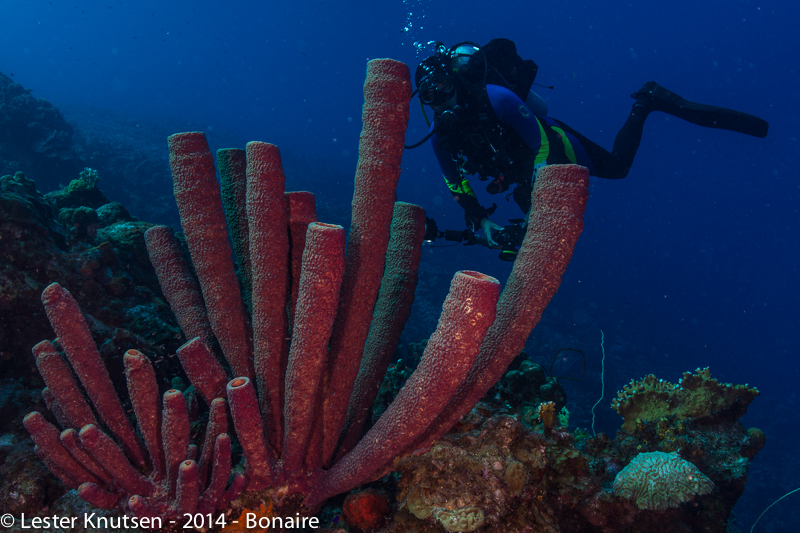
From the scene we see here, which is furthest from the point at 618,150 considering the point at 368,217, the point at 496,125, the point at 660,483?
the point at 368,217

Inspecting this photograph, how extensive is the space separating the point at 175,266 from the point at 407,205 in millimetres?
1762

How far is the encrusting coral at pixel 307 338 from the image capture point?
5.44 ft

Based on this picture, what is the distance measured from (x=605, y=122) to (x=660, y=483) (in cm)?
9949

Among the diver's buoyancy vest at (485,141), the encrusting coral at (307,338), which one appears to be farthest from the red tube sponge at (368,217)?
the diver's buoyancy vest at (485,141)

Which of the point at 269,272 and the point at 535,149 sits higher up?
the point at 535,149

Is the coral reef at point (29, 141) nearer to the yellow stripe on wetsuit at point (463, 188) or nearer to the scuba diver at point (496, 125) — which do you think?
the scuba diver at point (496, 125)

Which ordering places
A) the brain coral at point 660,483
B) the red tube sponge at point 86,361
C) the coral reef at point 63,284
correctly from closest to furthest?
1. the red tube sponge at point 86,361
2. the brain coral at point 660,483
3. the coral reef at point 63,284

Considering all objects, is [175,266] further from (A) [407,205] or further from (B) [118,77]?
(B) [118,77]

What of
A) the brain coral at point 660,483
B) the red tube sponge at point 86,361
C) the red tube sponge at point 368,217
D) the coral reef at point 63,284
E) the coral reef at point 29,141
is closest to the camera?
the red tube sponge at point 86,361

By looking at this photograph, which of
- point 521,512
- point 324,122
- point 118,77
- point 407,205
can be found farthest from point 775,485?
point 118,77

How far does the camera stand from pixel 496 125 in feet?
16.6

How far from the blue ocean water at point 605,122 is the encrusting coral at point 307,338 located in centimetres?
804

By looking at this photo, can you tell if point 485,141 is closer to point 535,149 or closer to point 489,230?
point 535,149

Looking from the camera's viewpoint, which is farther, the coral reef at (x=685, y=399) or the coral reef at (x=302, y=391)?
the coral reef at (x=685, y=399)
